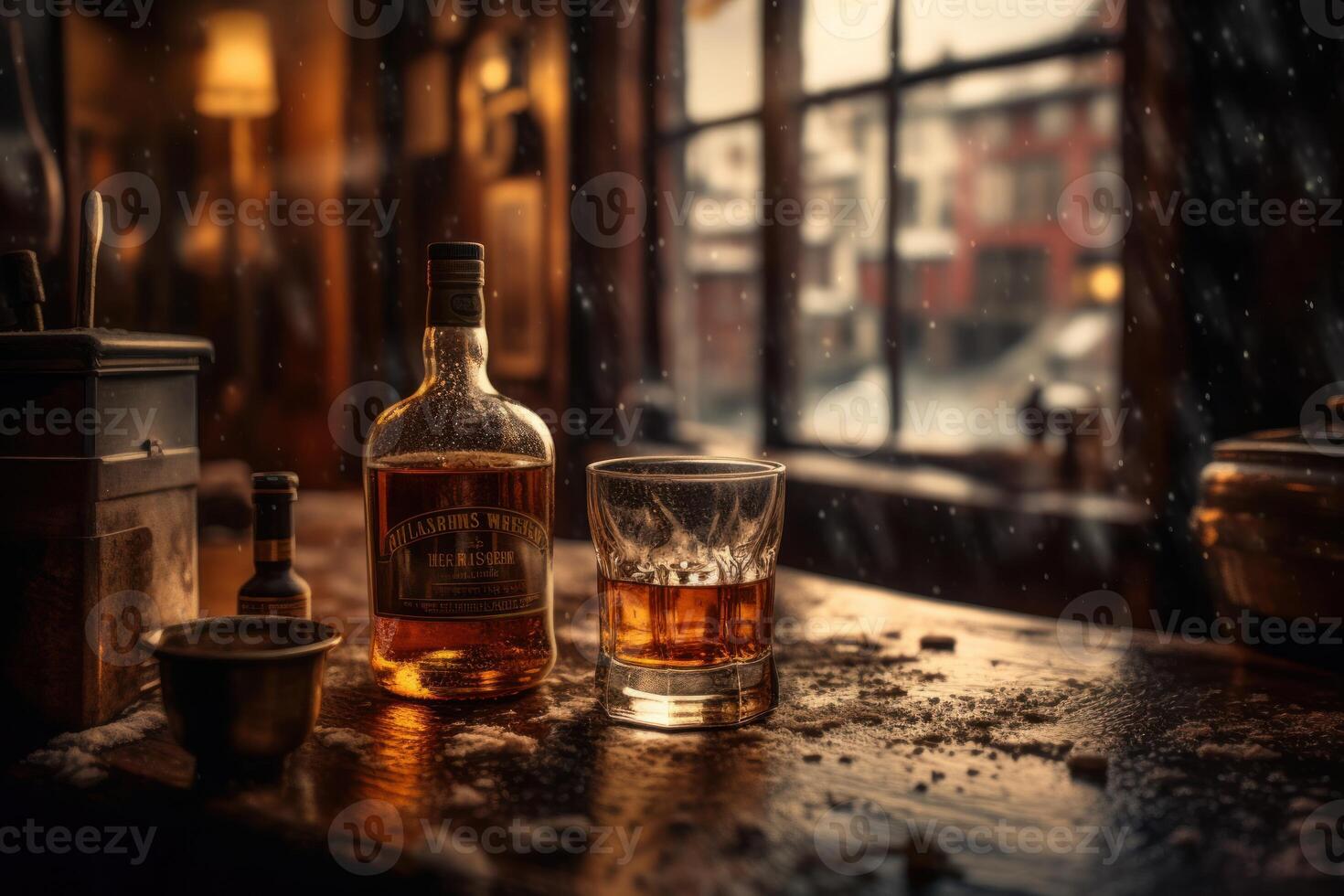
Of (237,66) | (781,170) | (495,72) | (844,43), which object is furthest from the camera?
(237,66)

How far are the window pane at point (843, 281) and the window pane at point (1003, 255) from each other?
98 millimetres

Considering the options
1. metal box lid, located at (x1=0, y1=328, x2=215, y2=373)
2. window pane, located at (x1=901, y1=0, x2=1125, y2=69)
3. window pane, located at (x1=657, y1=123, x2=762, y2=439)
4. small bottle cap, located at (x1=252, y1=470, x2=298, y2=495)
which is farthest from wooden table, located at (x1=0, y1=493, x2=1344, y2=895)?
window pane, located at (x1=657, y1=123, x2=762, y2=439)

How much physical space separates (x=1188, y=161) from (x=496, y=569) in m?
1.81

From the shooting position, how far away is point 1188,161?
223 centimetres

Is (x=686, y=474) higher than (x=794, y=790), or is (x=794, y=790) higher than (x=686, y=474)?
(x=686, y=474)

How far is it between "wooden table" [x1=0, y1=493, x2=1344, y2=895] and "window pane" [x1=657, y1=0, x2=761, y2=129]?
2748mm

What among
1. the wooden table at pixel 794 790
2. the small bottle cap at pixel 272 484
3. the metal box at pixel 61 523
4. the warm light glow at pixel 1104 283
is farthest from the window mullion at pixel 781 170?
the metal box at pixel 61 523

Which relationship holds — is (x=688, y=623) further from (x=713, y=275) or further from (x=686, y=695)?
(x=713, y=275)

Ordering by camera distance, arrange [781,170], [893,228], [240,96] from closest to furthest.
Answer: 1. [893,228]
2. [781,170]
3. [240,96]

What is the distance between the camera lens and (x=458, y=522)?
960 mm

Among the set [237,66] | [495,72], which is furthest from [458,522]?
[237,66]

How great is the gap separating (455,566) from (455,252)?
254 mm

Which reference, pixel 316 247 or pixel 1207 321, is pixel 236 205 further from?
pixel 1207 321

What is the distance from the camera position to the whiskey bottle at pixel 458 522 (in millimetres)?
957
